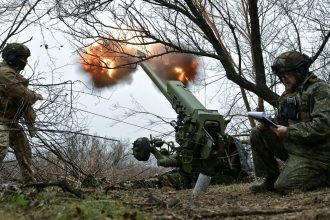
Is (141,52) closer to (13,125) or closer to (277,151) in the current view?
(13,125)

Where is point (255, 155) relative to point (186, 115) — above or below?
below

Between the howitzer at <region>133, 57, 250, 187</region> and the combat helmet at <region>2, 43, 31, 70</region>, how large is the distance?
2056 millimetres

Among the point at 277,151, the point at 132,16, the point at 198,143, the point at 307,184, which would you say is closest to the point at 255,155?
the point at 277,151

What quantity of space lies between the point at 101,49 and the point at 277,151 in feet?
20.9

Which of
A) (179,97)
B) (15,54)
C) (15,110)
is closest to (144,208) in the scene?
(15,110)

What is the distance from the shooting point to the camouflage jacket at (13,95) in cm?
750

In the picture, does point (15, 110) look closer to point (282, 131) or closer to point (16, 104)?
point (16, 104)

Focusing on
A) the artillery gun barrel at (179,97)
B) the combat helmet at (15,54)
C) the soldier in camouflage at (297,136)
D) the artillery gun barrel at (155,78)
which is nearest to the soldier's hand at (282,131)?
the soldier in camouflage at (297,136)

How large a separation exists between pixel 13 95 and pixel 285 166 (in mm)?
3739

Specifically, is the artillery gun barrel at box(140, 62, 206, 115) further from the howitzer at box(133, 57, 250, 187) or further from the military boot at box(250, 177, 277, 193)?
the military boot at box(250, 177, 277, 193)

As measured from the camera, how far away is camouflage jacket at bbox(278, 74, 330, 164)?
19.7 ft

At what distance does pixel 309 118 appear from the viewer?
623cm

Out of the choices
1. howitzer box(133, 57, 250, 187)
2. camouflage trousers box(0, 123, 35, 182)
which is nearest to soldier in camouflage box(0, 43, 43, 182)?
camouflage trousers box(0, 123, 35, 182)

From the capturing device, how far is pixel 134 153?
8.38 m
